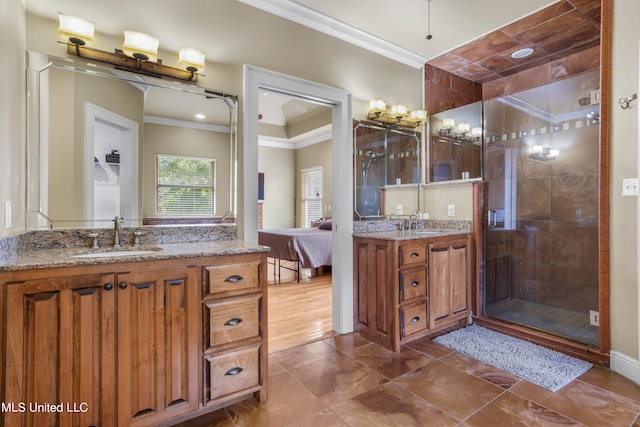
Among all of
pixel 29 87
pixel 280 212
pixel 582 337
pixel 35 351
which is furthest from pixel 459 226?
pixel 280 212

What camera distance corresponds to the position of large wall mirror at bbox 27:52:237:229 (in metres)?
1.86

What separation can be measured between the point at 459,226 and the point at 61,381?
327cm

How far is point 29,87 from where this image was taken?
181 centimetres

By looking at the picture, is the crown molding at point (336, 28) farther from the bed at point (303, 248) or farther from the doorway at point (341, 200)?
the bed at point (303, 248)

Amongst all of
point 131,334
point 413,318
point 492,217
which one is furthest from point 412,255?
point 131,334

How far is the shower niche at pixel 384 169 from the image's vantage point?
3168mm

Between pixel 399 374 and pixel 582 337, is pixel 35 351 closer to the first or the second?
pixel 399 374

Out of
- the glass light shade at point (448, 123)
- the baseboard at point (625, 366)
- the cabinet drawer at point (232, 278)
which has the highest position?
the glass light shade at point (448, 123)

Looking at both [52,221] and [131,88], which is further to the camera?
[131,88]

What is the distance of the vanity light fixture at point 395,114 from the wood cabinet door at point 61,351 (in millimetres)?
2627

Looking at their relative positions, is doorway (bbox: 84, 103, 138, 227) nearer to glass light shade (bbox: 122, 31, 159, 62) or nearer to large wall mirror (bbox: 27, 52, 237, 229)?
large wall mirror (bbox: 27, 52, 237, 229)

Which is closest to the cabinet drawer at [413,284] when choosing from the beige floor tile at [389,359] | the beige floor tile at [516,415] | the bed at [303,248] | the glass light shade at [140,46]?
the beige floor tile at [389,359]

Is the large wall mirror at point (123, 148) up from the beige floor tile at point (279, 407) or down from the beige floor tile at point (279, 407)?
up

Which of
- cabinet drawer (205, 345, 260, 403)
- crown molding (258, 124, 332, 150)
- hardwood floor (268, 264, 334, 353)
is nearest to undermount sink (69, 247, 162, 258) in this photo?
cabinet drawer (205, 345, 260, 403)
